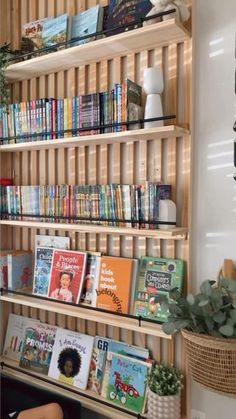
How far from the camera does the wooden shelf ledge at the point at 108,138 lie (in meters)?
1.63

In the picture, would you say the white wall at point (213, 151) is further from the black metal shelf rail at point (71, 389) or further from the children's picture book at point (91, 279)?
the children's picture book at point (91, 279)

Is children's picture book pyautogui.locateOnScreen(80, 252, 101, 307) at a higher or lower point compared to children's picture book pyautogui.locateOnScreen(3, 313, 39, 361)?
higher

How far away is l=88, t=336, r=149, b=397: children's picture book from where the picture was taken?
190 centimetres

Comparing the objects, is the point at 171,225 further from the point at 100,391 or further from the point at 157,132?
the point at 100,391

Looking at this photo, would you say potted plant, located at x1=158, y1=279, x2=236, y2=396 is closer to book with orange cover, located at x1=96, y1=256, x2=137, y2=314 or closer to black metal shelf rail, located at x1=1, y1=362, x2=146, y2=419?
book with orange cover, located at x1=96, y1=256, x2=137, y2=314

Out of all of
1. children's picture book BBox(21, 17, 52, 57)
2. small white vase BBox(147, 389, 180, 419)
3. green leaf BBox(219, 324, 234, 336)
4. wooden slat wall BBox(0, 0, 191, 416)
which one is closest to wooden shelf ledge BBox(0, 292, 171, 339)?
wooden slat wall BBox(0, 0, 191, 416)

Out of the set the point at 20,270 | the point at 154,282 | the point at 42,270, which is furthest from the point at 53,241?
the point at 154,282

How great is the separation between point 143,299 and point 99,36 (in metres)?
1.32

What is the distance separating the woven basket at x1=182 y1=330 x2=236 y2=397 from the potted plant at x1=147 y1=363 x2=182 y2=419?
0.24 meters

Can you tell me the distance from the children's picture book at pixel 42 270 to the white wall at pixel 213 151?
2.86 feet

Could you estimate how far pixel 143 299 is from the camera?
5.99ft

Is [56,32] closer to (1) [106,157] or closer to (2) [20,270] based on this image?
(1) [106,157]

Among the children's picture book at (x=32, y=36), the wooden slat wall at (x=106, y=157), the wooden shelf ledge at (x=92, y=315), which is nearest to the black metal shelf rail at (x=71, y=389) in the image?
the wooden slat wall at (x=106, y=157)

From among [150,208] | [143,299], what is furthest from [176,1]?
[143,299]
